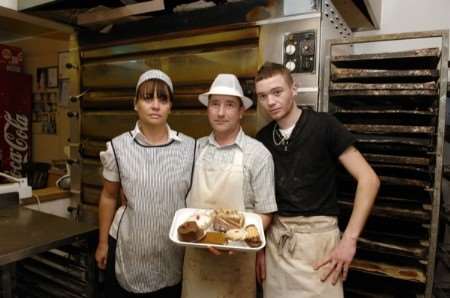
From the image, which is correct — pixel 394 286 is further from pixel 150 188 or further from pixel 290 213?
pixel 150 188

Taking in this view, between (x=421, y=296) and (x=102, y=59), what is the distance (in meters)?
2.39

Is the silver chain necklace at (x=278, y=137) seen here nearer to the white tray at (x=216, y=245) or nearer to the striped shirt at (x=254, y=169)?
the striped shirt at (x=254, y=169)

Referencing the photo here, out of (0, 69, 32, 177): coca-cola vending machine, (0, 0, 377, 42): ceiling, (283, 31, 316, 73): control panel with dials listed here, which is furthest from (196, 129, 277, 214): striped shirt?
(0, 69, 32, 177): coca-cola vending machine

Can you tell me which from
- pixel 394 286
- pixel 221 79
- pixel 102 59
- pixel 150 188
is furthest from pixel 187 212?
pixel 102 59

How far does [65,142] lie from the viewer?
3898 mm

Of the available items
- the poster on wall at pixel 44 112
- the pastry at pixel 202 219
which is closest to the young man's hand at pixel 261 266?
the pastry at pixel 202 219

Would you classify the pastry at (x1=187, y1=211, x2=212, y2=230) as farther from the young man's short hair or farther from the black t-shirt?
the young man's short hair

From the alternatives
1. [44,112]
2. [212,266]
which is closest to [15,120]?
[44,112]

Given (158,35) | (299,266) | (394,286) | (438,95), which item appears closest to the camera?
(299,266)

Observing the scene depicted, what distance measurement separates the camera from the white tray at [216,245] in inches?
48.1

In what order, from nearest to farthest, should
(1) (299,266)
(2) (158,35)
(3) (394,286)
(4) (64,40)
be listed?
1. (1) (299,266)
2. (3) (394,286)
3. (2) (158,35)
4. (4) (64,40)

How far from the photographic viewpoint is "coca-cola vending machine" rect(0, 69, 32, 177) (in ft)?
12.7

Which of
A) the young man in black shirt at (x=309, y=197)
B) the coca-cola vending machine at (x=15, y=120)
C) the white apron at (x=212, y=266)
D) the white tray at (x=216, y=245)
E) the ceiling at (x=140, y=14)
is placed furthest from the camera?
the coca-cola vending machine at (x=15, y=120)

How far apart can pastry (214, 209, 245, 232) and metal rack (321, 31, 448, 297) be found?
2.05ft
